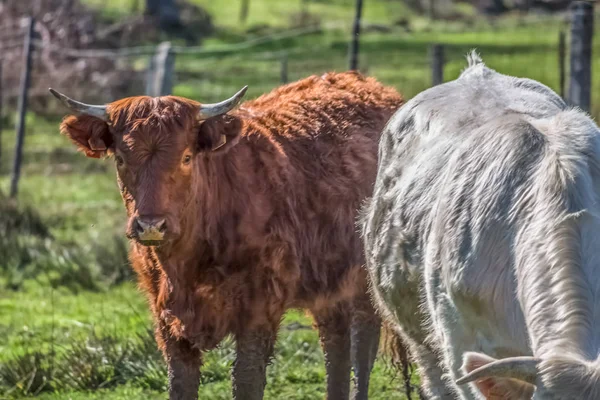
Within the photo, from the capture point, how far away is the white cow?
3996 mm

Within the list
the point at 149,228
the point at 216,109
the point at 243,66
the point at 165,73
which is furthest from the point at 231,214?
the point at 243,66

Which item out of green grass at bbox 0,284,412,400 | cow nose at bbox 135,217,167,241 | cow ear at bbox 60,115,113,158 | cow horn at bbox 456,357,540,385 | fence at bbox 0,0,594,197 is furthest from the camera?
fence at bbox 0,0,594,197

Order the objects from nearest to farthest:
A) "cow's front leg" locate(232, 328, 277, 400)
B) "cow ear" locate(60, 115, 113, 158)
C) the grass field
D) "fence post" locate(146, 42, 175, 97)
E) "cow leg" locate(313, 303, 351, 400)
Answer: "cow ear" locate(60, 115, 113, 158) < "cow's front leg" locate(232, 328, 277, 400) < "cow leg" locate(313, 303, 351, 400) < the grass field < "fence post" locate(146, 42, 175, 97)

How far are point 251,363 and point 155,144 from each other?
1.25 meters

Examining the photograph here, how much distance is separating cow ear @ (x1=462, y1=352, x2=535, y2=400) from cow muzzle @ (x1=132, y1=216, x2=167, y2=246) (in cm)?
238

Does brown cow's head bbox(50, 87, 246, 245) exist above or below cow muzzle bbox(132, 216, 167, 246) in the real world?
above

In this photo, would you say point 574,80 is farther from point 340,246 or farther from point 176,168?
point 176,168

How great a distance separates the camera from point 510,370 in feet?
12.2

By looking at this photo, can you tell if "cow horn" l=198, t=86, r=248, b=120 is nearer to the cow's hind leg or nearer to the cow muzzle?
the cow muzzle

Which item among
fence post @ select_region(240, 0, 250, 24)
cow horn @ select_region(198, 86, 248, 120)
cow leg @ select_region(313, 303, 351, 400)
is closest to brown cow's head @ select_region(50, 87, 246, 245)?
cow horn @ select_region(198, 86, 248, 120)

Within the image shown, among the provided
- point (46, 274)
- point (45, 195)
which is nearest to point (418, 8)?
point (45, 195)

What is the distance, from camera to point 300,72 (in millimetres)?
22250

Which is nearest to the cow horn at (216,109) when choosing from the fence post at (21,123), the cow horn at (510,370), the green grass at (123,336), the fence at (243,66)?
the green grass at (123,336)

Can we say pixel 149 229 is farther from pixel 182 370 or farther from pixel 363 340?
pixel 363 340
